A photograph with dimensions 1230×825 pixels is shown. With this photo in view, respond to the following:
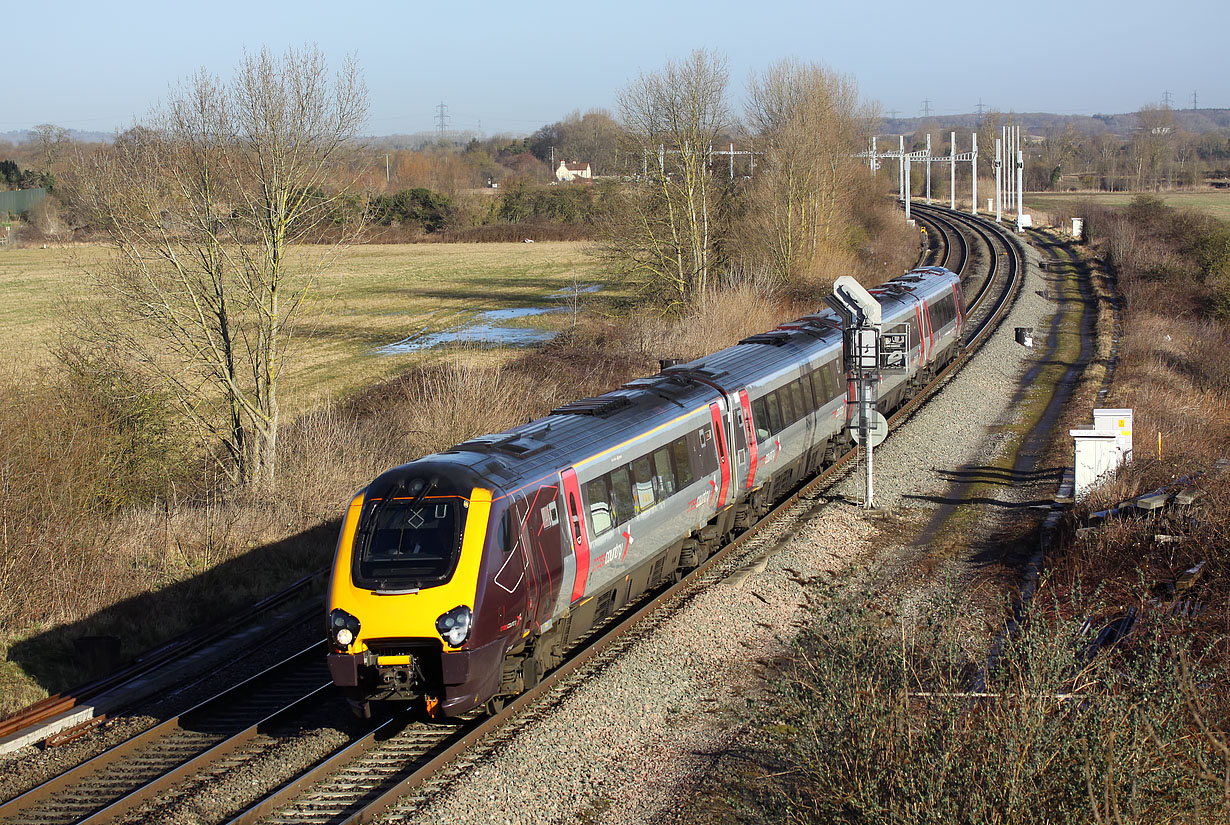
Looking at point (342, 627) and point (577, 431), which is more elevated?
point (577, 431)

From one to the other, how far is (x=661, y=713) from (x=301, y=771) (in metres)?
3.39

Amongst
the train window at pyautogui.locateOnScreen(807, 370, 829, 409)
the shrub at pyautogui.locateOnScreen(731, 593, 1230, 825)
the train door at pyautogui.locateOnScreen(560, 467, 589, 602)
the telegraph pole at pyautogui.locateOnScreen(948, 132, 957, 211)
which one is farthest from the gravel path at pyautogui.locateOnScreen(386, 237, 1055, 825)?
the telegraph pole at pyautogui.locateOnScreen(948, 132, 957, 211)

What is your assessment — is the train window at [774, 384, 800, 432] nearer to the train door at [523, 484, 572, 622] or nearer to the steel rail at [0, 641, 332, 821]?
the train door at [523, 484, 572, 622]

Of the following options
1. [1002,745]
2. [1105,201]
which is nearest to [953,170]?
[1105,201]

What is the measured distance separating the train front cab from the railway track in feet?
1.40

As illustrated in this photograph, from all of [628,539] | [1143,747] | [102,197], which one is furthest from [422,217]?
[1143,747]

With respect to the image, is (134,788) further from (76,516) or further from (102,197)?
(102,197)

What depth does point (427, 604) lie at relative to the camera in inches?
367

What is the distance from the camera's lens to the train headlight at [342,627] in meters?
9.41

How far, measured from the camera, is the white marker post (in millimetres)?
17266

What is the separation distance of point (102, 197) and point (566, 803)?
47.8 feet

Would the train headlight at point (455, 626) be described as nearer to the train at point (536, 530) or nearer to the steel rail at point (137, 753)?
the train at point (536, 530)

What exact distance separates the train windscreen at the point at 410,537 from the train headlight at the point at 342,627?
317mm

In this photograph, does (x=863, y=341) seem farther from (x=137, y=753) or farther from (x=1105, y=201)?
(x=1105, y=201)
